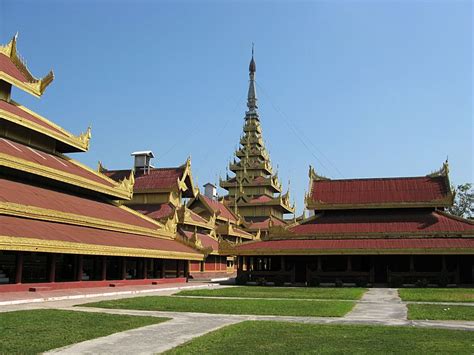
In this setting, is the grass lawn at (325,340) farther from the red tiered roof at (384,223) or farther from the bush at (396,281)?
the red tiered roof at (384,223)

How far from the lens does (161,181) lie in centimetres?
4744

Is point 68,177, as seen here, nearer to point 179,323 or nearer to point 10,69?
point 10,69

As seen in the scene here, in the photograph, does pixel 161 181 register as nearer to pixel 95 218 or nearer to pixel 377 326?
pixel 95 218

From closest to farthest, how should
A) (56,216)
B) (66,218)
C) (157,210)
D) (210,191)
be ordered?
1. (56,216)
2. (66,218)
3. (157,210)
4. (210,191)

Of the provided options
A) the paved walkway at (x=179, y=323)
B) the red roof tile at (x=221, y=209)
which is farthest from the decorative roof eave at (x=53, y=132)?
the red roof tile at (x=221, y=209)

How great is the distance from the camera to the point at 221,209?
60125 mm

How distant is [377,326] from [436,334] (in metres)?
1.76

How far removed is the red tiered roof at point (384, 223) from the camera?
3569 centimetres

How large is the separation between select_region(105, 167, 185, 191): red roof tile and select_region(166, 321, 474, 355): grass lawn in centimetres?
3500

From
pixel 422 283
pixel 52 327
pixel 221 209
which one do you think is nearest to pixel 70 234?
pixel 52 327

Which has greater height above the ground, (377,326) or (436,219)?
(436,219)

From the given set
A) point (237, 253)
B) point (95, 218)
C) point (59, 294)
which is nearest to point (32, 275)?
point (95, 218)

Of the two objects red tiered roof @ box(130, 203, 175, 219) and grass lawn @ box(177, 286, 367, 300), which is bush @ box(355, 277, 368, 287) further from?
red tiered roof @ box(130, 203, 175, 219)

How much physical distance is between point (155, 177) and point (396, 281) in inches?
949
